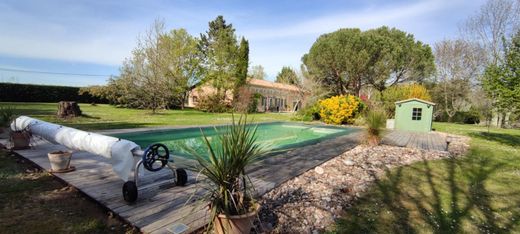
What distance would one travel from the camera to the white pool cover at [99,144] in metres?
3.09

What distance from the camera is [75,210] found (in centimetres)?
281

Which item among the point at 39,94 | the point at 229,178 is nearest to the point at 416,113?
the point at 229,178

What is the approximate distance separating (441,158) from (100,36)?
2025 cm

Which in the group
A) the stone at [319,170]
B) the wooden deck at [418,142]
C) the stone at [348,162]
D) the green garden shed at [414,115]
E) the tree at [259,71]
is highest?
the tree at [259,71]

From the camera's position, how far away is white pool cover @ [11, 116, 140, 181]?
3086mm

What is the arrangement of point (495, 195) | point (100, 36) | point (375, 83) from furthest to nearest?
1. point (375, 83)
2. point (100, 36)
3. point (495, 195)

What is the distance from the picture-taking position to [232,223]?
6.85 ft

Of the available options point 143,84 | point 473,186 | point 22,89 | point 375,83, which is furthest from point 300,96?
point 22,89

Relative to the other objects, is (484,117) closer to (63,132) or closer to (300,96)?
(300,96)

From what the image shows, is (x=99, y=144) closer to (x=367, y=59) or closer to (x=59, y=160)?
(x=59, y=160)

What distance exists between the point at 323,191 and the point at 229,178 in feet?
6.48

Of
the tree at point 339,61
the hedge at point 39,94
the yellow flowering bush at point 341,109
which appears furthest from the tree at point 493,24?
the hedge at point 39,94

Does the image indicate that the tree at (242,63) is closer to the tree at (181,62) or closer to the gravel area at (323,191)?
the tree at (181,62)

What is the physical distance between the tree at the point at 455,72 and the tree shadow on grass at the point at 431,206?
19.8 m
